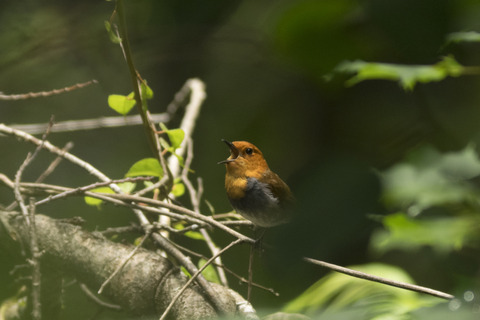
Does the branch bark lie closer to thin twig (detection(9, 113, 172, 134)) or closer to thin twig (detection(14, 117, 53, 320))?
thin twig (detection(14, 117, 53, 320))

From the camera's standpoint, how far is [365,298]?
29.3 inches

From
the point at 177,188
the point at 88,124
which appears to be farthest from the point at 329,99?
the point at 88,124

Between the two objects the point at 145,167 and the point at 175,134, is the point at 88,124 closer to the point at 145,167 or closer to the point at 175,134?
the point at 145,167

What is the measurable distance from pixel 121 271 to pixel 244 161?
34 centimetres

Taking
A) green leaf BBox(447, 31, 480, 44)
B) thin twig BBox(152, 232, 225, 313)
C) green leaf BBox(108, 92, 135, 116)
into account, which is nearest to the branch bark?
thin twig BBox(152, 232, 225, 313)

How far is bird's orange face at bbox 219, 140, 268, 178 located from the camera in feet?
3.25

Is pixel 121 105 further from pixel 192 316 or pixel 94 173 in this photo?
pixel 192 316

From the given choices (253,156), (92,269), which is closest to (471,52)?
(253,156)

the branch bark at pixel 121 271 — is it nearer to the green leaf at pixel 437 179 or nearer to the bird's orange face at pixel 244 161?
the bird's orange face at pixel 244 161

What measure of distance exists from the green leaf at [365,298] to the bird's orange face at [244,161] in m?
0.25

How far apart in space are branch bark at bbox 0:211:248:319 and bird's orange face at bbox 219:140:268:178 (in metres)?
0.24

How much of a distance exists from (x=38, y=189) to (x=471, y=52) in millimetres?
1002

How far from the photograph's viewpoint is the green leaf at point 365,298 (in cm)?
58

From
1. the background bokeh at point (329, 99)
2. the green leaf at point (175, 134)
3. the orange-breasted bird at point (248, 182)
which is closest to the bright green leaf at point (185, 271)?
the orange-breasted bird at point (248, 182)
